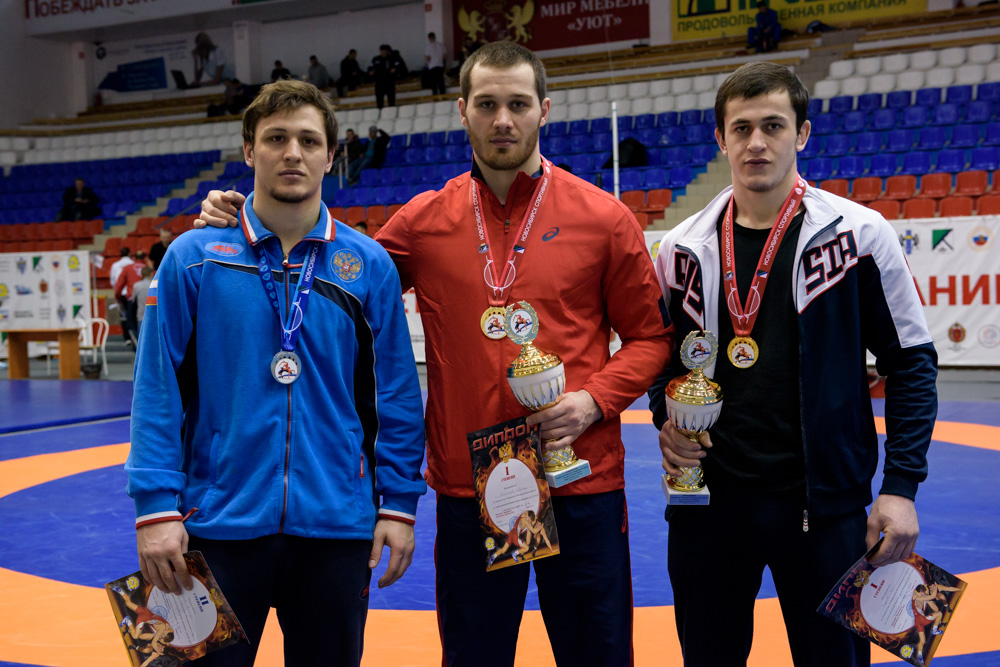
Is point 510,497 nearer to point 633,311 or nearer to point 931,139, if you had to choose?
point 633,311

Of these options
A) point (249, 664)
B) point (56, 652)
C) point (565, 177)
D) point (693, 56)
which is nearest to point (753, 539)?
point (565, 177)

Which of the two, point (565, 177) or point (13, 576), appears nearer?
point (565, 177)

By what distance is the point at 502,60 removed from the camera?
7.44 feet

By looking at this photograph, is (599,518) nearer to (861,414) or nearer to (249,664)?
(861,414)

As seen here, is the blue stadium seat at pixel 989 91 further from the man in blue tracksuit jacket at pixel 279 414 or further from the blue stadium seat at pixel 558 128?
the man in blue tracksuit jacket at pixel 279 414

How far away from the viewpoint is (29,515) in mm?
5352

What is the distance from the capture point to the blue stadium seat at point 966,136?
42.8 feet

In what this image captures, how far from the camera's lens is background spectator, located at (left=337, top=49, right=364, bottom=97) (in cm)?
2080

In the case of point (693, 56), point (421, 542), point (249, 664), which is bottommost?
point (421, 542)

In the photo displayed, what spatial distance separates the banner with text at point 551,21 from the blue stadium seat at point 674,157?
5216 mm

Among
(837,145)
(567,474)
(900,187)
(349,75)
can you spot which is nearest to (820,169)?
(837,145)

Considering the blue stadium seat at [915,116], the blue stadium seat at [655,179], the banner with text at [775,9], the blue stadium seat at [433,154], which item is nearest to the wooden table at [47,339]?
the blue stadium seat at [433,154]

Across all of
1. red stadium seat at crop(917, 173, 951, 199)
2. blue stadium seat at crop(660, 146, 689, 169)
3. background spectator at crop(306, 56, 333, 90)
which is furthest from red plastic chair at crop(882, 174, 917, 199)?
background spectator at crop(306, 56, 333, 90)

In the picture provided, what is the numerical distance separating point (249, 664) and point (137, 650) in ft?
0.88
